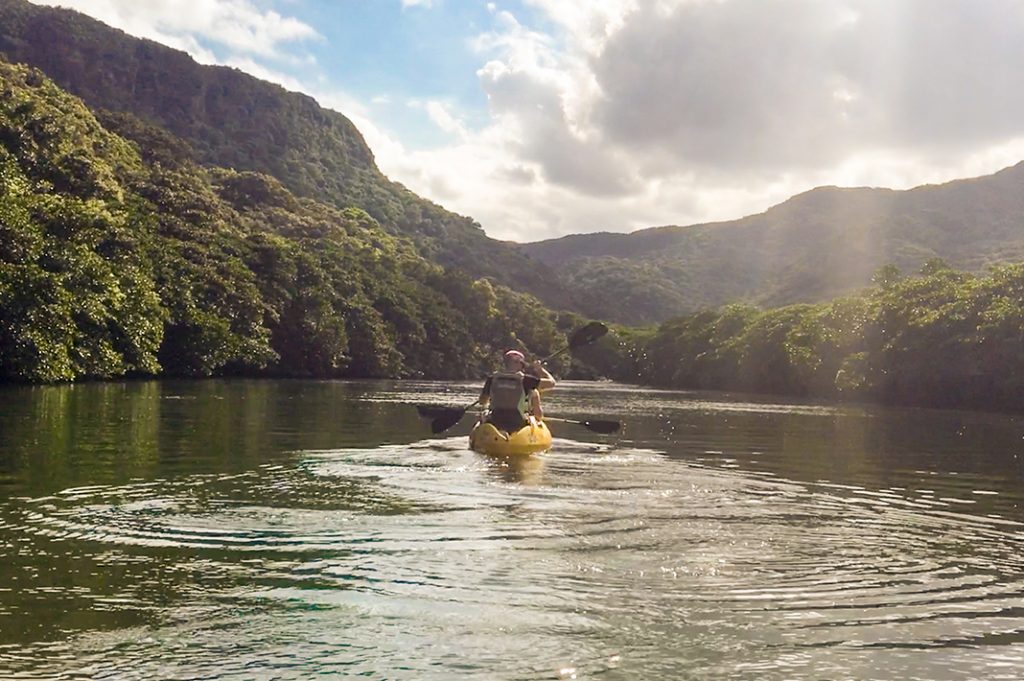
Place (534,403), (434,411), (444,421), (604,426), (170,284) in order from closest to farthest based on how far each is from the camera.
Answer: (534,403)
(444,421)
(434,411)
(604,426)
(170,284)

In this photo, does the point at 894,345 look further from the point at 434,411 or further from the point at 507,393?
the point at 507,393

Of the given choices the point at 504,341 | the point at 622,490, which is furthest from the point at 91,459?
the point at 504,341

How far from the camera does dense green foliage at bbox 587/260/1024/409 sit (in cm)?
5752

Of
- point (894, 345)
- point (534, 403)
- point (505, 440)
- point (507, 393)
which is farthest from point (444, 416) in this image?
point (894, 345)

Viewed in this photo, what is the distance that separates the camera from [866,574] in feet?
30.0

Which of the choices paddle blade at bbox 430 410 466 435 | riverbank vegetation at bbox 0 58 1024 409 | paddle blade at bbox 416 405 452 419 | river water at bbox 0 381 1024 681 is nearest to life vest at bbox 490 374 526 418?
river water at bbox 0 381 1024 681

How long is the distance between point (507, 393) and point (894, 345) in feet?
176

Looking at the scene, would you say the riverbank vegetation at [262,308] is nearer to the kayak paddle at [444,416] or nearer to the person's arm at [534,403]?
the kayak paddle at [444,416]

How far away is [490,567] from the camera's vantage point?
9070mm

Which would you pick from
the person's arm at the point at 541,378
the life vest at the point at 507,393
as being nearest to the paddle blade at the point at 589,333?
the person's arm at the point at 541,378

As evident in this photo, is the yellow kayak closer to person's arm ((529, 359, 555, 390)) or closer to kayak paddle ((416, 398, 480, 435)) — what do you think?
person's arm ((529, 359, 555, 390))

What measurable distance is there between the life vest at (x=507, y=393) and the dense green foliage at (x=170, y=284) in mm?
29702

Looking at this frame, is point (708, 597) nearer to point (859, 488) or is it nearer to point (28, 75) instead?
point (859, 488)

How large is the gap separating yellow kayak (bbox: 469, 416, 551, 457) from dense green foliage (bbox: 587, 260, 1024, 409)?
4440cm
